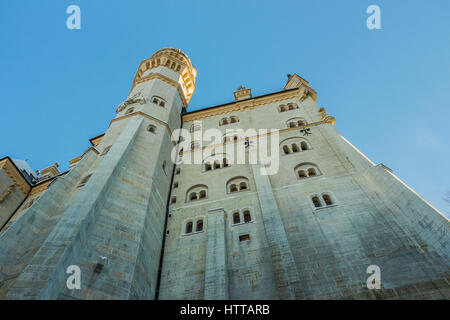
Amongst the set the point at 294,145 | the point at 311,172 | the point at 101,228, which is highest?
the point at 294,145

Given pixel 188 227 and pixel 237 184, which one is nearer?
pixel 188 227

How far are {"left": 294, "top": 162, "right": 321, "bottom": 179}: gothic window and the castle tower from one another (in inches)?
308

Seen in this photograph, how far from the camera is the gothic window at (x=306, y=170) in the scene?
58.1 ft

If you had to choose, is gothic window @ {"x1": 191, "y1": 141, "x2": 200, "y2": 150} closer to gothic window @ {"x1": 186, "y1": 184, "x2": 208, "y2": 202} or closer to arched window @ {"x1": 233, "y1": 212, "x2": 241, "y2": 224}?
gothic window @ {"x1": 186, "y1": 184, "x2": 208, "y2": 202}

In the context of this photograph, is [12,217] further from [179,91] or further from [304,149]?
[304,149]

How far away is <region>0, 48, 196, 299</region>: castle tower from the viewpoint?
967cm

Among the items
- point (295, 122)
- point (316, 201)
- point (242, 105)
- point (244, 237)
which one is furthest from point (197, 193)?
point (242, 105)

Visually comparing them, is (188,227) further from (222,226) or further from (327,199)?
(327,199)

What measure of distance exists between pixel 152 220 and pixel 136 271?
11.2ft

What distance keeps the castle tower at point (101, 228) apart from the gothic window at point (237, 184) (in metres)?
3.75

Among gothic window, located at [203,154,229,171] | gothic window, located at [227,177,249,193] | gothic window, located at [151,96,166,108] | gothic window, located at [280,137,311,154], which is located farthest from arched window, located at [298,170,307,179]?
gothic window, located at [151,96,166,108]

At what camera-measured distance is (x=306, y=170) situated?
18062 mm

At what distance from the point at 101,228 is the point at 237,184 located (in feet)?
27.6

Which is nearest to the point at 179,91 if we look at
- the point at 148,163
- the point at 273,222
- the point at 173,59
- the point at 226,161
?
the point at 173,59
